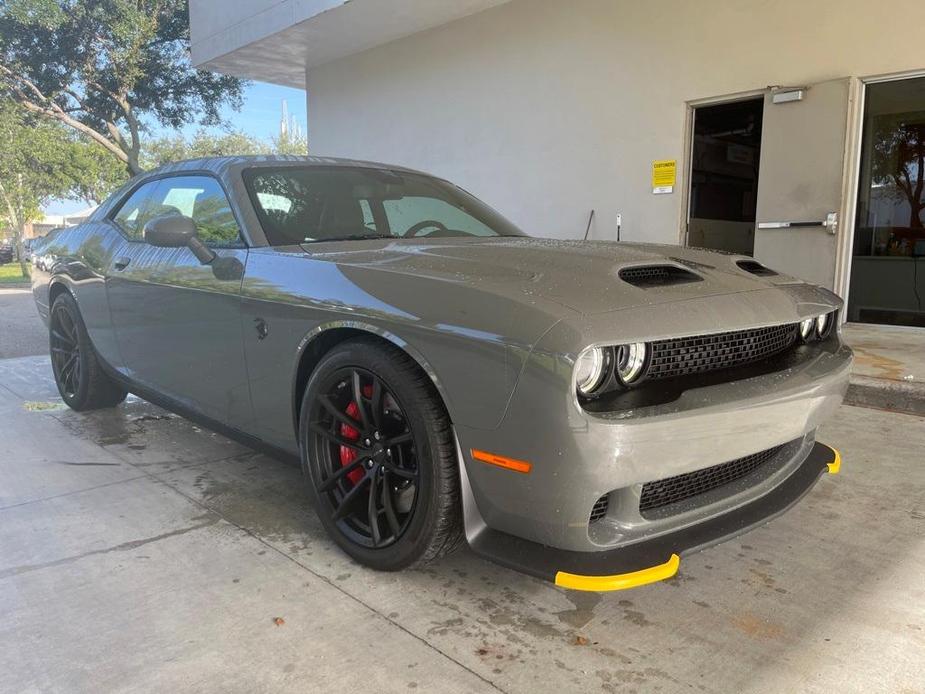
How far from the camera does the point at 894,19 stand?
5.61m

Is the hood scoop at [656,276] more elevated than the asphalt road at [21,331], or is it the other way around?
the hood scoop at [656,276]

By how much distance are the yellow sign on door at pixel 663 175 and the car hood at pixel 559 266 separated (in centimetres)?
463

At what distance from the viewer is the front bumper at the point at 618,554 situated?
168 cm

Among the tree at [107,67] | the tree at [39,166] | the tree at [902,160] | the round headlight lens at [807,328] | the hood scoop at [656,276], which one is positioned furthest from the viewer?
the tree at [39,166]

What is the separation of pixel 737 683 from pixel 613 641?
0.32 meters

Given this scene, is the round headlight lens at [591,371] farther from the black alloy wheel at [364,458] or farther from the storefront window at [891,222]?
the storefront window at [891,222]

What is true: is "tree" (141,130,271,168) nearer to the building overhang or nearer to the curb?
the building overhang

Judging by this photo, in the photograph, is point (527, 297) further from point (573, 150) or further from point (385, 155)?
point (385, 155)

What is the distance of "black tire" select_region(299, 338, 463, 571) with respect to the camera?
1940mm

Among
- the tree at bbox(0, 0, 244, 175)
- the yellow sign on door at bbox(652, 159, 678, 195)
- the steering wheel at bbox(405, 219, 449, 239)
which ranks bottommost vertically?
the steering wheel at bbox(405, 219, 449, 239)

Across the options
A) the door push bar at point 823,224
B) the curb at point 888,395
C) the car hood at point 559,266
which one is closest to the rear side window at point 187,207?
the car hood at point 559,266

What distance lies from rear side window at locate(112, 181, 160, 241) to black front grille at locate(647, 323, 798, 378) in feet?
9.06

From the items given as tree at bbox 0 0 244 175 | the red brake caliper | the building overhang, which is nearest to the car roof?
the red brake caliper

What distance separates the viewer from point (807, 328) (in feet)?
8.23
